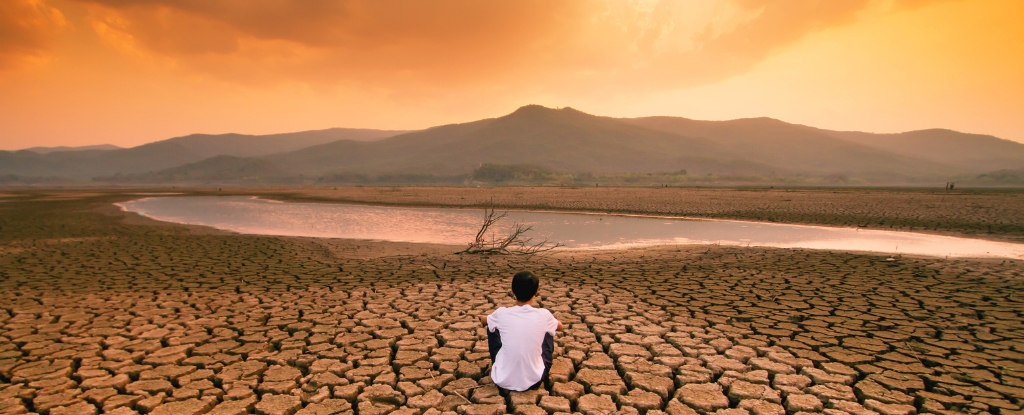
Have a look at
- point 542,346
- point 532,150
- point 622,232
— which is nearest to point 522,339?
point 542,346

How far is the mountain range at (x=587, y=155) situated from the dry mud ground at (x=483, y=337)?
285 feet

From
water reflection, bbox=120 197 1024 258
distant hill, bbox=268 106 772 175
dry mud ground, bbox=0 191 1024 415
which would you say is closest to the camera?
dry mud ground, bbox=0 191 1024 415

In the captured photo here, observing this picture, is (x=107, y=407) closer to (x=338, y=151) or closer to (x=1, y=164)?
(x=338, y=151)

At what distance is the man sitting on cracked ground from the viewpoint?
129 inches

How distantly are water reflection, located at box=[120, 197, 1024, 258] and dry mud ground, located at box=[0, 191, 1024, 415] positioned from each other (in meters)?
3.37

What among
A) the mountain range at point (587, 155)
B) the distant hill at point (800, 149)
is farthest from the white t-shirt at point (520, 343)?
the distant hill at point (800, 149)

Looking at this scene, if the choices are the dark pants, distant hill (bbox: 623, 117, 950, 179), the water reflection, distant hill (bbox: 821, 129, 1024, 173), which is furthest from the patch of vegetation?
distant hill (bbox: 821, 129, 1024, 173)

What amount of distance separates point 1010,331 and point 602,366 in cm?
452

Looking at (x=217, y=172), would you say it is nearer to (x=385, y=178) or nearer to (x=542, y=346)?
(x=385, y=178)

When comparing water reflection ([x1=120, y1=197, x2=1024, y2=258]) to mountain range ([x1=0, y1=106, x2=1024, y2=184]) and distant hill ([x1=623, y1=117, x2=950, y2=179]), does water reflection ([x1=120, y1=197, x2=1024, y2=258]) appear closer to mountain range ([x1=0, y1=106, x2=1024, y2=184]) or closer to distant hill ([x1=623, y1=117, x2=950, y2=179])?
mountain range ([x1=0, y1=106, x2=1024, y2=184])

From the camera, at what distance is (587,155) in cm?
11700

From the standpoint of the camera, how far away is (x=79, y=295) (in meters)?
6.36

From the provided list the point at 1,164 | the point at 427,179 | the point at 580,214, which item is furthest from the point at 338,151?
the point at 580,214

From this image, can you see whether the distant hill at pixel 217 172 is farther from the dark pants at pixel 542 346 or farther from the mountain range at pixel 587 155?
the dark pants at pixel 542 346
